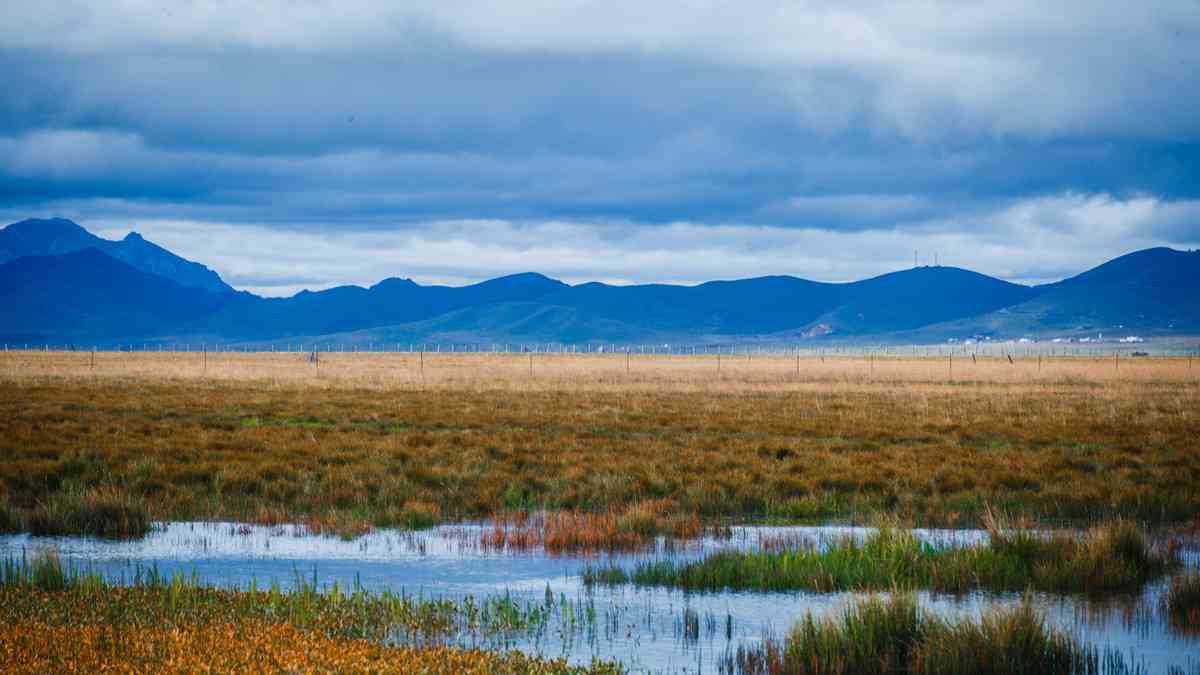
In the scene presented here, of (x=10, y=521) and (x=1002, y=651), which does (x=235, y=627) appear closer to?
(x=1002, y=651)

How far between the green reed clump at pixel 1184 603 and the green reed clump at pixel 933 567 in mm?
725

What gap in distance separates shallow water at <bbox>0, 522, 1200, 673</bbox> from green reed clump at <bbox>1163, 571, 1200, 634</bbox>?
0.19 meters

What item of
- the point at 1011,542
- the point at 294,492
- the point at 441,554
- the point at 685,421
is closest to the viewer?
the point at 1011,542

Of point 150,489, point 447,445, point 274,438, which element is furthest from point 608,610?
point 274,438

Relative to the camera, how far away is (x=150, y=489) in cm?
2361

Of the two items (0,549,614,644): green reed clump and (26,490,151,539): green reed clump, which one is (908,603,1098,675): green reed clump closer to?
(0,549,614,644): green reed clump

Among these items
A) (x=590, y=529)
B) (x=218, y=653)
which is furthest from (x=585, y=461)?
(x=218, y=653)

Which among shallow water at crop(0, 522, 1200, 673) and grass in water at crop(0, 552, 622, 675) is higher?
grass in water at crop(0, 552, 622, 675)

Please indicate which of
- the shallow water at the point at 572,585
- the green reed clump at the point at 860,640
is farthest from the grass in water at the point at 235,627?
Result: the green reed clump at the point at 860,640

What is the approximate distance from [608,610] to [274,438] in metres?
19.7

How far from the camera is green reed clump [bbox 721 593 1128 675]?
11.5 m

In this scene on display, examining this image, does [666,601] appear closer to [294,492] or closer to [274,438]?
[294,492]

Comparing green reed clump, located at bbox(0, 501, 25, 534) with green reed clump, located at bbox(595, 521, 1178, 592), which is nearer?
green reed clump, located at bbox(595, 521, 1178, 592)

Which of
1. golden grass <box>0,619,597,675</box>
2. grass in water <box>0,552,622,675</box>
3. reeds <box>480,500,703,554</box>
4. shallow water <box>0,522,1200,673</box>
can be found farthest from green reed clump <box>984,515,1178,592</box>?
golden grass <box>0,619,597,675</box>
